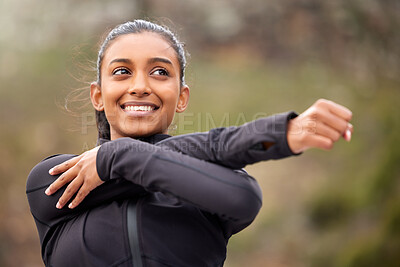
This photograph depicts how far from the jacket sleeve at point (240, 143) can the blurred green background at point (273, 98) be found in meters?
2.01

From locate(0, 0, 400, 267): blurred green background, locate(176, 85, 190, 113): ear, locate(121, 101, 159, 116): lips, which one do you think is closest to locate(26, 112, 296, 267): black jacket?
locate(121, 101, 159, 116): lips

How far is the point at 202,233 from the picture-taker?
0.77m

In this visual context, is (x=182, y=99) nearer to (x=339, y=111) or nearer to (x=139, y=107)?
(x=139, y=107)

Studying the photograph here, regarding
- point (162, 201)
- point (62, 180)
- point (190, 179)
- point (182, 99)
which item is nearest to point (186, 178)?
point (190, 179)

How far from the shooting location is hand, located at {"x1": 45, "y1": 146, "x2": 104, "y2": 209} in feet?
2.42

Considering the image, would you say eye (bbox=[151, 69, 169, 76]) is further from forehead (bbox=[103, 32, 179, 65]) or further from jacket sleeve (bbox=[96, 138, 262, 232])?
jacket sleeve (bbox=[96, 138, 262, 232])

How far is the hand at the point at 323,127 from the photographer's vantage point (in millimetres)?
594

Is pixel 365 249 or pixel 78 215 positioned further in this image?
pixel 365 249

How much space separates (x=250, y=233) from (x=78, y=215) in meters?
2.15

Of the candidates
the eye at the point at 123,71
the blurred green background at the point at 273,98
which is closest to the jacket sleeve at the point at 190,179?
the eye at the point at 123,71

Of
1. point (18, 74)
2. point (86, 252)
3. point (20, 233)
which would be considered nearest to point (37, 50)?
point (18, 74)

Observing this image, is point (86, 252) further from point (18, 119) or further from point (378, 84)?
point (378, 84)

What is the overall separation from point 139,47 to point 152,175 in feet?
1.02

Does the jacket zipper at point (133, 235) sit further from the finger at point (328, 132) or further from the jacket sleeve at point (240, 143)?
the finger at point (328, 132)
